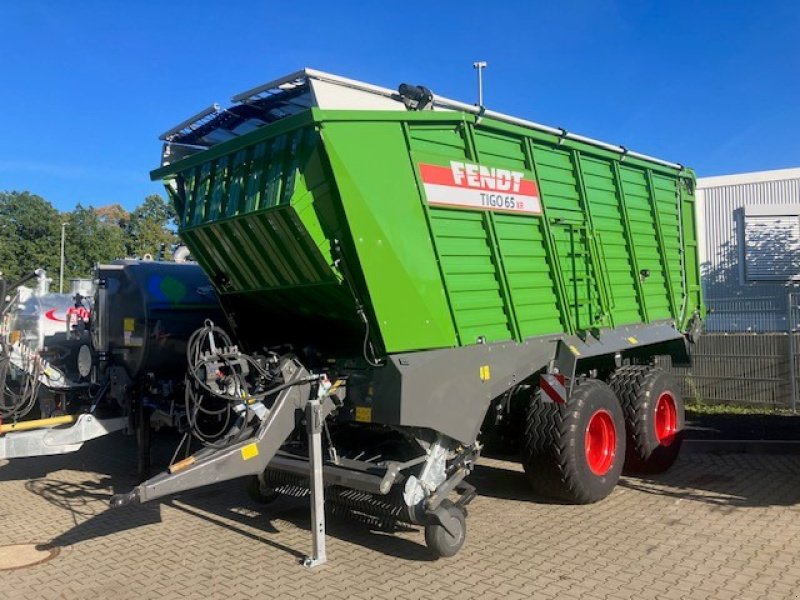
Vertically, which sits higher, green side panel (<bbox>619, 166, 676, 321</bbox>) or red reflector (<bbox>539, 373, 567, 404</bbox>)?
green side panel (<bbox>619, 166, 676, 321</bbox>)

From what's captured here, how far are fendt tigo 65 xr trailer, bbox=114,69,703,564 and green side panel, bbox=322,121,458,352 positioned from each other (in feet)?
0.05

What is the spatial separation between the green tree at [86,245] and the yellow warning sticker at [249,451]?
4458 cm

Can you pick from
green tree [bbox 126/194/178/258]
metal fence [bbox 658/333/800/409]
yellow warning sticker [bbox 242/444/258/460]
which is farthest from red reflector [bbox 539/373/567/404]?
green tree [bbox 126/194/178/258]

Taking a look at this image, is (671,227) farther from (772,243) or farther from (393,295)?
(772,243)

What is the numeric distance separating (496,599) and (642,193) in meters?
5.01

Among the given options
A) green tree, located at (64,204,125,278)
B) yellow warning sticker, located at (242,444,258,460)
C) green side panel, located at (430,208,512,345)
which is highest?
green tree, located at (64,204,125,278)

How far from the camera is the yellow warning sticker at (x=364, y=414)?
5098mm

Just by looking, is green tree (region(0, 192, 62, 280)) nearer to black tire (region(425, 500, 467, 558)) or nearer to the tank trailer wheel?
the tank trailer wheel

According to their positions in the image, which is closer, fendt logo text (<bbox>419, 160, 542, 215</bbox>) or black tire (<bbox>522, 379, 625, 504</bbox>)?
fendt logo text (<bbox>419, 160, 542, 215</bbox>)

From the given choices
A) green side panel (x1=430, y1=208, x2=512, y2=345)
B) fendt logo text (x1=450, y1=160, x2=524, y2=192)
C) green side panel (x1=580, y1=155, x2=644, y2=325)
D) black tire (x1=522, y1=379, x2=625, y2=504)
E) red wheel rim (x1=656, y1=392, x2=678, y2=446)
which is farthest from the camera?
red wheel rim (x1=656, y1=392, x2=678, y2=446)

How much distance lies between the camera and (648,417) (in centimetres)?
735

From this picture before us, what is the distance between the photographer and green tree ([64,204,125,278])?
154ft

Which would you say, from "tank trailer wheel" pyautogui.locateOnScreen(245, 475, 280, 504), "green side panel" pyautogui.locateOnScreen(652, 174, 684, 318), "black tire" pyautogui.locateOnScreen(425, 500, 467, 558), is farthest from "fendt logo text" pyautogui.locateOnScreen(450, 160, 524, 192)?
"tank trailer wheel" pyautogui.locateOnScreen(245, 475, 280, 504)

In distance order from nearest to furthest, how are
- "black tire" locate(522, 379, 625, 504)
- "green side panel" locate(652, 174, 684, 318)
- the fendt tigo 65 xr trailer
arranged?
the fendt tigo 65 xr trailer
"black tire" locate(522, 379, 625, 504)
"green side panel" locate(652, 174, 684, 318)
